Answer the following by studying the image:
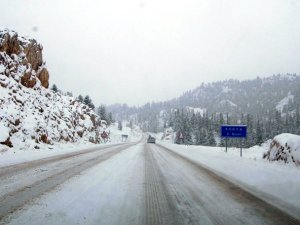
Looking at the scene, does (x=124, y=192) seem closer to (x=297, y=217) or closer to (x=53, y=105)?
(x=297, y=217)

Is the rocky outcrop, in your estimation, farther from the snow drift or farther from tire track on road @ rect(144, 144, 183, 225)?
tire track on road @ rect(144, 144, 183, 225)

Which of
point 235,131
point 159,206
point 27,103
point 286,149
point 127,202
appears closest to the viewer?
point 159,206

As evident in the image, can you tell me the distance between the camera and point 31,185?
8.00 m

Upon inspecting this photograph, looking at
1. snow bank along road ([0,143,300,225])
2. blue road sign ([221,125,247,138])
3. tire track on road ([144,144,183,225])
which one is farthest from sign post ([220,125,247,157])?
tire track on road ([144,144,183,225])

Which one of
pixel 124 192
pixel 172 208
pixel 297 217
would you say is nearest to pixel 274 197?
pixel 297 217

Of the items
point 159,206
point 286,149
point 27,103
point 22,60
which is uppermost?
point 22,60

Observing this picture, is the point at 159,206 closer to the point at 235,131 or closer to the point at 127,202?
the point at 127,202

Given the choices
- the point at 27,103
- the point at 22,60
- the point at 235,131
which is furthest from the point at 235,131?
the point at 22,60

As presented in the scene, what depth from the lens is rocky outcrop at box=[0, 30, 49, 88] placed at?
32406mm

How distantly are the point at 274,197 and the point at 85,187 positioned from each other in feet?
15.6

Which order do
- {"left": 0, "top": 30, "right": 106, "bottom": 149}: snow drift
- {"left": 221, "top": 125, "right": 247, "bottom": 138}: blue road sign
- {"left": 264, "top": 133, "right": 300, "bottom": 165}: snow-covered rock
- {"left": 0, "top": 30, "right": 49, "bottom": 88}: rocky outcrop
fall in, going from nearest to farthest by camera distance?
{"left": 264, "top": 133, "right": 300, "bottom": 165}: snow-covered rock → {"left": 221, "top": 125, "right": 247, "bottom": 138}: blue road sign → {"left": 0, "top": 30, "right": 106, "bottom": 149}: snow drift → {"left": 0, "top": 30, "right": 49, "bottom": 88}: rocky outcrop

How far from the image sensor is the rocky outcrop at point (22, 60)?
32.4 metres

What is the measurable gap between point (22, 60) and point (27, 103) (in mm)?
6806

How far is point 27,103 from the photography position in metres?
31.0
